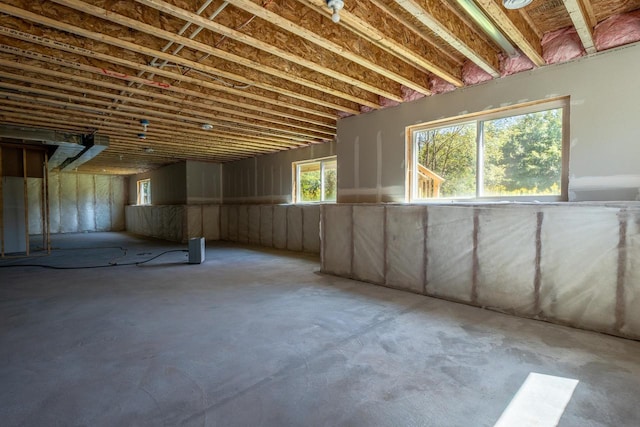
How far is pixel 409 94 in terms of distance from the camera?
14.7 ft

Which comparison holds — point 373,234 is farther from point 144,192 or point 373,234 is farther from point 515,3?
point 144,192

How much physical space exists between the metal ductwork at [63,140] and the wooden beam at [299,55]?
15.8ft

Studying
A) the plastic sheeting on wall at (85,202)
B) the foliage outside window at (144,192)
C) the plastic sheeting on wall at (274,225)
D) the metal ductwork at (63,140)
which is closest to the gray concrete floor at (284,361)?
the metal ductwork at (63,140)

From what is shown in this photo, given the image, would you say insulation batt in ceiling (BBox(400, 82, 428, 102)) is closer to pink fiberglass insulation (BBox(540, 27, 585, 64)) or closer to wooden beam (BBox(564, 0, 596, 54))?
pink fiberglass insulation (BBox(540, 27, 585, 64))

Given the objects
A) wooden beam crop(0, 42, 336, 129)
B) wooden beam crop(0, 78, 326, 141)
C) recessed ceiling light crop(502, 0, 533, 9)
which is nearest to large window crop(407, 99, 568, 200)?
recessed ceiling light crop(502, 0, 533, 9)

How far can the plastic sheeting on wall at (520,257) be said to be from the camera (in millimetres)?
2699

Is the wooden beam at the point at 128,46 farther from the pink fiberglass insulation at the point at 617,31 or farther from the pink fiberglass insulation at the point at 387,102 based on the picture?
the pink fiberglass insulation at the point at 617,31

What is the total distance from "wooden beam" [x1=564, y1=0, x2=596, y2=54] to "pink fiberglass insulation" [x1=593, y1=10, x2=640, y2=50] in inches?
2.9

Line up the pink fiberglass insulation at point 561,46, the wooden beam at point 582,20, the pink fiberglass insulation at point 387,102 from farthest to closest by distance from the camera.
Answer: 1. the pink fiberglass insulation at point 387,102
2. the pink fiberglass insulation at point 561,46
3. the wooden beam at point 582,20

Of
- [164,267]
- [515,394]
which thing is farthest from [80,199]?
[515,394]

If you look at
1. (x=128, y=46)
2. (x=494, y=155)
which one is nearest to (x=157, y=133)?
(x=128, y=46)

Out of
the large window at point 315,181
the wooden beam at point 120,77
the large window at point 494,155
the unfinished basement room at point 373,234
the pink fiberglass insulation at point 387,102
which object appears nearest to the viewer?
the unfinished basement room at point 373,234

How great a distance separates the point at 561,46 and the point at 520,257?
7.19ft

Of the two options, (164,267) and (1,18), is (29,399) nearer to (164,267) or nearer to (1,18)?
(1,18)
